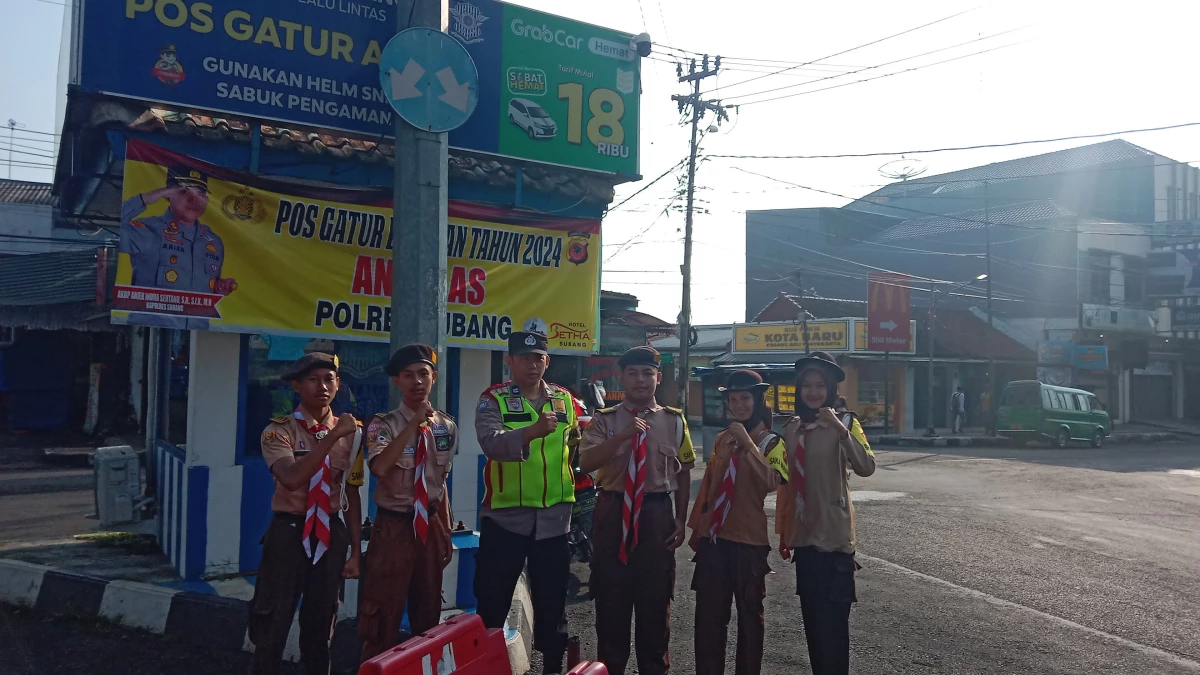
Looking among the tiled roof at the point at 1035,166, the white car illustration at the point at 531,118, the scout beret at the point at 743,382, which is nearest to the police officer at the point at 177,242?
the white car illustration at the point at 531,118

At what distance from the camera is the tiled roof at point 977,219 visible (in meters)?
38.7

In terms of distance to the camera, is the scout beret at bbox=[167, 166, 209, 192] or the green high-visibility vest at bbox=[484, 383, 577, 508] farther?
the scout beret at bbox=[167, 166, 209, 192]

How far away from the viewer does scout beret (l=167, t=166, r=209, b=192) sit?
6.27 m

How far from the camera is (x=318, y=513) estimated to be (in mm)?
4191

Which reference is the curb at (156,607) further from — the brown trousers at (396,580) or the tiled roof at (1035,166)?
the tiled roof at (1035,166)

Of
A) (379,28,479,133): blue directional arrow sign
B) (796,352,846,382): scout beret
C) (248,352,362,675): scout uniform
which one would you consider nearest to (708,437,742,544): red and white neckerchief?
(796,352,846,382): scout beret

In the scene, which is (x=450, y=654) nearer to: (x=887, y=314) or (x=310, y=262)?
A: (x=310, y=262)

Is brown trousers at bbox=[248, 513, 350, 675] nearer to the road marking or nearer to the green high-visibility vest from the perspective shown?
the green high-visibility vest

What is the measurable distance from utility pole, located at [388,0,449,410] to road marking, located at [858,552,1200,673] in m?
5.11

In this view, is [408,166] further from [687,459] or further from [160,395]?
[160,395]

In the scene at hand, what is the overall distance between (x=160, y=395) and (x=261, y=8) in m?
3.99

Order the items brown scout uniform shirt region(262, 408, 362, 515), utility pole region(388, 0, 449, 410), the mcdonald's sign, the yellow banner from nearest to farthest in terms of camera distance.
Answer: brown scout uniform shirt region(262, 408, 362, 515) → utility pole region(388, 0, 449, 410) → the mcdonald's sign → the yellow banner

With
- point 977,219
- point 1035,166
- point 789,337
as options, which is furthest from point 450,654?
point 1035,166

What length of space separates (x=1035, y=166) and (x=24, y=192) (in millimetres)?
47713
